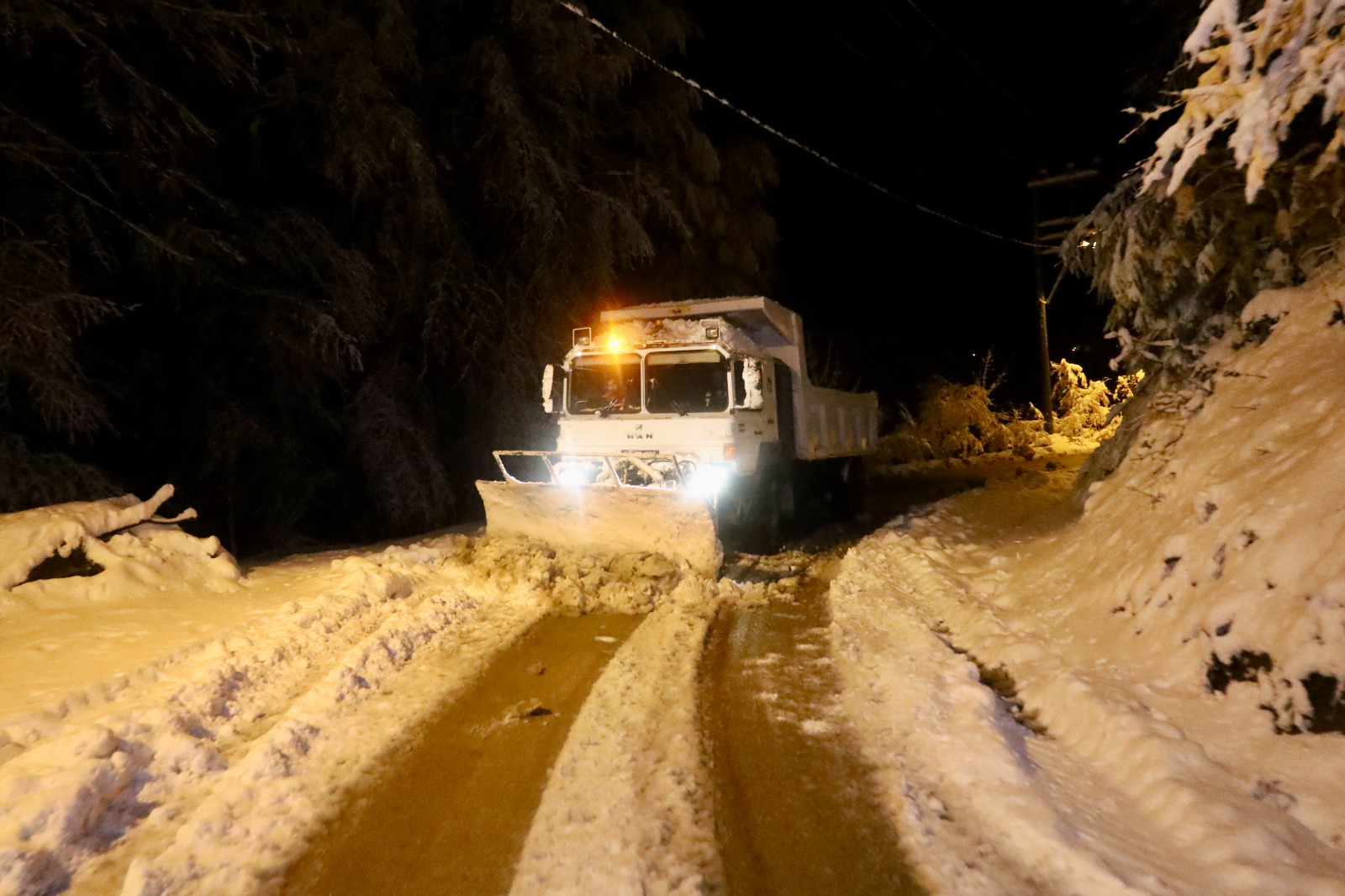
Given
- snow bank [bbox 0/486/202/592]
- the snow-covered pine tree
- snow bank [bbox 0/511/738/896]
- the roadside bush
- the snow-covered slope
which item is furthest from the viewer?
the roadside bush

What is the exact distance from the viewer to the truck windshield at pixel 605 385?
10.3 metres

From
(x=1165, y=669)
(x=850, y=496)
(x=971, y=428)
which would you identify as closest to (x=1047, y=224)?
(x=971, y=428)

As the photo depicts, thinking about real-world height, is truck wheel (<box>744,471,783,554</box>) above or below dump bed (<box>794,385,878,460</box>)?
below

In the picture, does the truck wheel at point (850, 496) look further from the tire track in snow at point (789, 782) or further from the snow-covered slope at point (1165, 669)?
the tire track in snow at point (789, 782)

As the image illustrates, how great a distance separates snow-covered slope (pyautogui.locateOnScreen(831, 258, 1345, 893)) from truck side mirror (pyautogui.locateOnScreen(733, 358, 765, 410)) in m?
2.85

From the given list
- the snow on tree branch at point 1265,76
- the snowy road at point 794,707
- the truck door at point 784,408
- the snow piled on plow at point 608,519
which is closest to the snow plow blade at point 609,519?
the snow piled on plow at point 608,519

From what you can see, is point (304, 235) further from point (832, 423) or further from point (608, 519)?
point (832, 423)

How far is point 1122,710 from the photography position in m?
4.38

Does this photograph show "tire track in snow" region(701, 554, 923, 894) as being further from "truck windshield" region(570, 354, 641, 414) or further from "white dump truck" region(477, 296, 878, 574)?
"truck windshield" region(570, 354, 641, 414)

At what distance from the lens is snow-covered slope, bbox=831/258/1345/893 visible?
11.0 ft

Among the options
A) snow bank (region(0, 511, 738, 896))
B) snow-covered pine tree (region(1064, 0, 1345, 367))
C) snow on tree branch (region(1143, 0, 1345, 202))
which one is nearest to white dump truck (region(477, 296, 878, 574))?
snow bank (region(0, 511, 738, 896))

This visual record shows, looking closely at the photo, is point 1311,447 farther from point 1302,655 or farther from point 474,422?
point 474,422

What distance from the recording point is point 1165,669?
4.77 m

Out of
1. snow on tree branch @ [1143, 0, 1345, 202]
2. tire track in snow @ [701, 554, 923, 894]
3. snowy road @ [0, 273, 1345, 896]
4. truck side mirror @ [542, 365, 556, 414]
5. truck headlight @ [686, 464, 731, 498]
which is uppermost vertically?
snow on tree branch @ [1143, 0, 1345, 202]
